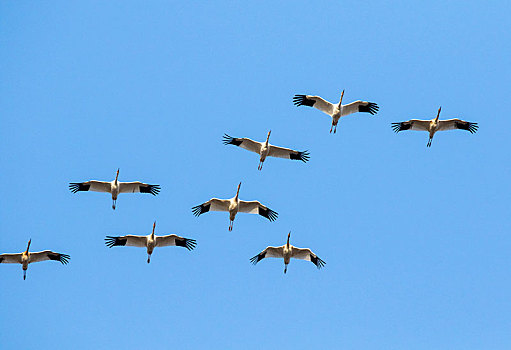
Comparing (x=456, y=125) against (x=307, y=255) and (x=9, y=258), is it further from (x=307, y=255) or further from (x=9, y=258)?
(x=9, y=258)

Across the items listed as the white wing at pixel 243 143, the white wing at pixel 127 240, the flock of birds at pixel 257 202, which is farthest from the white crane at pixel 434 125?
the white wing at pixel 127 240

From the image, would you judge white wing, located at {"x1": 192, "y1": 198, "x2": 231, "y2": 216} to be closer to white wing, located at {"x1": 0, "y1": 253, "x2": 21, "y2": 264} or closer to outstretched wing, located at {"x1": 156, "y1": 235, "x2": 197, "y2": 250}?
outstretched wing, located at {"x1": 156, "y1": 235, "x2": 197, "y2": 250}

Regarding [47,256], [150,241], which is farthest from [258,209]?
[47,256]

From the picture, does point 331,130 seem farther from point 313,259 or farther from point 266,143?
point 313,259

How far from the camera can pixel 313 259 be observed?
4628 centimetres

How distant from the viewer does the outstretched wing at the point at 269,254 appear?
151ft

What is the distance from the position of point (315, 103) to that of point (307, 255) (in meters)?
8.18

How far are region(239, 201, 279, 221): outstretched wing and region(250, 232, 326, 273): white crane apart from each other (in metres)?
1.45

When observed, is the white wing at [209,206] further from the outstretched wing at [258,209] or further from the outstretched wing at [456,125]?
the outstretched wing at [456,125]

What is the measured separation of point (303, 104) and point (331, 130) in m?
2.01

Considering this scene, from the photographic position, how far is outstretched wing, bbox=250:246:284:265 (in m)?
45.9

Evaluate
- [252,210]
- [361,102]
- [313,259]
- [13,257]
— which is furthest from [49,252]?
[361,102]

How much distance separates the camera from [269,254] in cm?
4638

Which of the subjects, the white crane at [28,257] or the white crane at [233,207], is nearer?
the white crane at [233,207]
